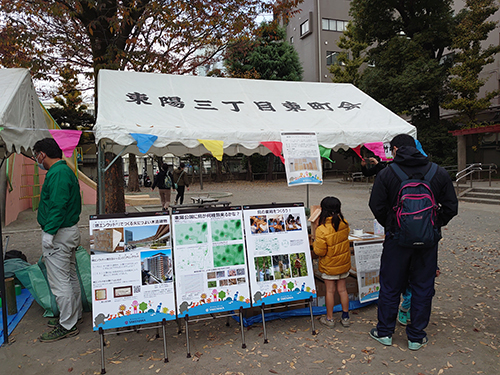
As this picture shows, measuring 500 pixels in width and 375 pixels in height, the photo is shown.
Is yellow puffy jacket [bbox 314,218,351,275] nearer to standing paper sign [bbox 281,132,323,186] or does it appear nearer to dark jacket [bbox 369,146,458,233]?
dark jacket [bbox 369,146,458,233]

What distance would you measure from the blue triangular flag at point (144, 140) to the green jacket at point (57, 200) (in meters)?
0.82

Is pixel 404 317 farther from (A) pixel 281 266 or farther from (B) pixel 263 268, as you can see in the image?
(B) pixel 263 268

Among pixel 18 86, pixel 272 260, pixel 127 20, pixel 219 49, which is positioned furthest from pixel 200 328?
pixel 219 49

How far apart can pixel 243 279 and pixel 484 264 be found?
4927 mm

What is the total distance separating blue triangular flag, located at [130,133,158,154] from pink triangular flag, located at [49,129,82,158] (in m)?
0.79

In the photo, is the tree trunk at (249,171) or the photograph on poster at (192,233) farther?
the tree trunk at (249,171)

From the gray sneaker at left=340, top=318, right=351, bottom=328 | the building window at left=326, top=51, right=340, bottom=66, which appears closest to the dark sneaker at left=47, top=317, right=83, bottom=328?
the gray sneaker at left=340, top=318, right=351, bottom=328

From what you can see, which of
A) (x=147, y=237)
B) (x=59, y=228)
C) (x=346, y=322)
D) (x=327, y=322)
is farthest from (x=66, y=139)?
(x=346, y=322)

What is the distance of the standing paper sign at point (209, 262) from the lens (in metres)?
3.40

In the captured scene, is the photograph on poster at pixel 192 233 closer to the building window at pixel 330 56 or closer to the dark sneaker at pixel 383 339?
the dark sneaker at pixel 383 339

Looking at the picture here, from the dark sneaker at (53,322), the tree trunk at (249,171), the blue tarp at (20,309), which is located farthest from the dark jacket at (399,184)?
the tree trunk at (249,171)

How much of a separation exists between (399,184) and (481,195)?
13.2m

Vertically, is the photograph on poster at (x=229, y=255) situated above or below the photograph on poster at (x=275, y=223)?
below

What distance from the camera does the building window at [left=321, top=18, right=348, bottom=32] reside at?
30911mm
